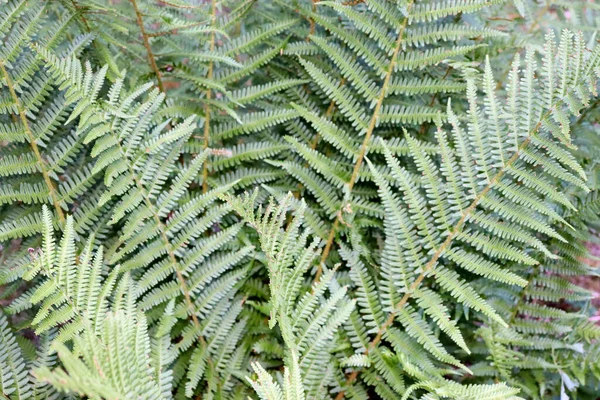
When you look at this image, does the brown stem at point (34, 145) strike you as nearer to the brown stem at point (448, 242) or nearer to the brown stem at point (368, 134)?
the brown stem at point (368, 134)

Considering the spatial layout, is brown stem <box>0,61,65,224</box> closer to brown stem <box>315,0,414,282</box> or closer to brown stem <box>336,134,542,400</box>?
brown stem <box>315,0,414,282</box>

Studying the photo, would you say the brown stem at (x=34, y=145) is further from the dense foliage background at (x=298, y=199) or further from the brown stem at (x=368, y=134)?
the brown stem at (x=368, y=134)

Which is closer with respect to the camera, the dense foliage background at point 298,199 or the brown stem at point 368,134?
the dense foliage background at point 298,199

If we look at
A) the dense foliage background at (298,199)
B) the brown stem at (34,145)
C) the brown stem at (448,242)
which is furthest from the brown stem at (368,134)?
the brown stem at (34,145)

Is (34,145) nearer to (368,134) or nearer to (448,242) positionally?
(368,134)

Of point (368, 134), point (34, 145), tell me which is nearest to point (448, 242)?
point (368, 134)

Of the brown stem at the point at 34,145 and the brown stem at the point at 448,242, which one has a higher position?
the brown stem at the point at 34,145

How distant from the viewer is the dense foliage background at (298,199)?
39.0 inches

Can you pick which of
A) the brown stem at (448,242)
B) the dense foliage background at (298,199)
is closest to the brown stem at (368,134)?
the dense foliage background at (298,199)

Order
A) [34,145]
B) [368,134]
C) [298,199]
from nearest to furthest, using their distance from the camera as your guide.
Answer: [34,145] → [368,134] → [298,199]

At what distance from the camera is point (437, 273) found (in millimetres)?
1068

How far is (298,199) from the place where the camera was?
4.19 ft

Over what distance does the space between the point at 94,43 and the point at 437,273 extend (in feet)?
2.55

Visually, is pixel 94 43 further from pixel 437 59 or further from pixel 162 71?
pixel 437 59
